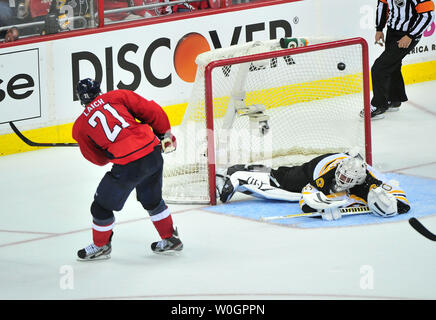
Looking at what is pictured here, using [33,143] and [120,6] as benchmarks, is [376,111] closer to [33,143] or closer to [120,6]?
[120,6]

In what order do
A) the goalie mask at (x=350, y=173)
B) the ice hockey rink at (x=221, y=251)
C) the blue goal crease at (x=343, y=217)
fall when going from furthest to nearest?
1. the blue goal crease at (x=343, y=217)
2. the goalie mask at (x=350, y=173)
3. the ice hockey rink at (x=221, y=251)

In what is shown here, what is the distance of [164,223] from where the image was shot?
6.69 metres

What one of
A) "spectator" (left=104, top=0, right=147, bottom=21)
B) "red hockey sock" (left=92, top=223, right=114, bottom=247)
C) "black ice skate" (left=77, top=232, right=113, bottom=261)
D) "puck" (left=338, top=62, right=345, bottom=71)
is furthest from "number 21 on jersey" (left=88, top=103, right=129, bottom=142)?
"spectator" (left=104, top=0, right=147, bottom=21)

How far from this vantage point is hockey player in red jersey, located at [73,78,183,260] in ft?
20.9

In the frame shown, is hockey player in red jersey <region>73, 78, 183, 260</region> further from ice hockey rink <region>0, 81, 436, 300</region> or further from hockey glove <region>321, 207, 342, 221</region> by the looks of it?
hockey glove <region>321, 207, 342, 221</region>

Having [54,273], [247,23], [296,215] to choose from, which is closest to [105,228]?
[54,273]

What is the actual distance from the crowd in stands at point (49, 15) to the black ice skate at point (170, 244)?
11.1 ft

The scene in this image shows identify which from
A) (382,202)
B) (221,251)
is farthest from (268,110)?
(221,251)

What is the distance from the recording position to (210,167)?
25.8ft

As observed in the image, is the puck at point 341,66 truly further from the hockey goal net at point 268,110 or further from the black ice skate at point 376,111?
the black ice skate at point 376,111

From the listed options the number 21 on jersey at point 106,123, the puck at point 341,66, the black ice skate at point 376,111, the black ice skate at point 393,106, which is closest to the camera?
the number 21 on jersey at point 106,123

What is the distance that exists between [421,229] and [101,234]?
80.3 inches

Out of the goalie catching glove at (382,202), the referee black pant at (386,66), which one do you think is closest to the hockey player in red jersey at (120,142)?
the goalie catching glove at (382,202)

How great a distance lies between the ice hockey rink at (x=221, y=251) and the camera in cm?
605
